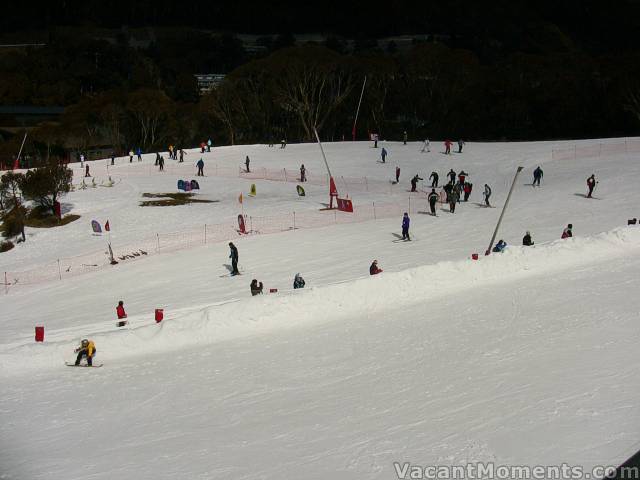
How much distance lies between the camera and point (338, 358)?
2073 centimetres

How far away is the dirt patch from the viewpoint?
4812 centimetres

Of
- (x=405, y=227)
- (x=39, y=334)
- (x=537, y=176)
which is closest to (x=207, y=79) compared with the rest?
(x=537, y=176)

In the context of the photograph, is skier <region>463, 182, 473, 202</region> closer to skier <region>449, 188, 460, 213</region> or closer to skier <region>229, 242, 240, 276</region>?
skier <region>449, 188, 460, 213</region>

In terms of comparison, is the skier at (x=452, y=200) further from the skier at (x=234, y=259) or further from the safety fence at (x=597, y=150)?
the safety fence at (x=597, y=150)

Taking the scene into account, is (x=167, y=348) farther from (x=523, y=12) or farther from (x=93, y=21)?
(x=93, y=21)

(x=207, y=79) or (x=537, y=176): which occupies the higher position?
(x=207, y=79)

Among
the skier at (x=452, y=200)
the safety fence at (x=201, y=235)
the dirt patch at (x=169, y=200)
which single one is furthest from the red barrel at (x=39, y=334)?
the dirt patch at (x=169, y=200)

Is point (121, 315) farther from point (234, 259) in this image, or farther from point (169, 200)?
point (169, 200)

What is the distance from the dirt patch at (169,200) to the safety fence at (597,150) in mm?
23879

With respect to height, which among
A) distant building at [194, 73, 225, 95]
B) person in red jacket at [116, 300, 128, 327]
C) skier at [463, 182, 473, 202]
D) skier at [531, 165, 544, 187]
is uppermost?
distant building at [194, 73, 225, 95]

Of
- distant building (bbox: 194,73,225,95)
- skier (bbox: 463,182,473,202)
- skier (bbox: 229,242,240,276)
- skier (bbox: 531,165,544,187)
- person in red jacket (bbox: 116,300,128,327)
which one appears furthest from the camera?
distant building (bbox: 194,73,225,95)

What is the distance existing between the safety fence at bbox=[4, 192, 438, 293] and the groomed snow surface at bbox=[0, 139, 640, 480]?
1.10 metres

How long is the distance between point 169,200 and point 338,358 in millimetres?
30237

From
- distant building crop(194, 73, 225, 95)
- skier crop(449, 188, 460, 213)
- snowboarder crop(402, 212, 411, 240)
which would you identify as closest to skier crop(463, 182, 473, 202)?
skier crop(449, 188, 460, 213)
